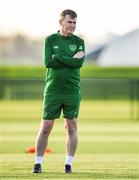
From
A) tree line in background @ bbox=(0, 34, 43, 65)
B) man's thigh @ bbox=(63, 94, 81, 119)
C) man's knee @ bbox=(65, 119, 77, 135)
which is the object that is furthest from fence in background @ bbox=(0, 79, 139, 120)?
tree line in background @ bbox=(0, 34, 43, 65)

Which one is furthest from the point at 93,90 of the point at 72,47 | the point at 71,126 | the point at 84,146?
the point at 72,47

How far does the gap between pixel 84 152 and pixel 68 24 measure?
191 inches

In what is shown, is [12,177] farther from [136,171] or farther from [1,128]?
[1,128]

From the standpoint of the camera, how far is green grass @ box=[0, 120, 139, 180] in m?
12.1

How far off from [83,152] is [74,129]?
4150 mm

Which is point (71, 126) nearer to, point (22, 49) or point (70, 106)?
point (70, 106)

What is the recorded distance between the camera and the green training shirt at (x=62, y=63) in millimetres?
12062

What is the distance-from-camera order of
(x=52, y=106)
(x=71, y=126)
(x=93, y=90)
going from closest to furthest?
(x=52, y=106)
(x=71, y=126)
(x=93, y=90)

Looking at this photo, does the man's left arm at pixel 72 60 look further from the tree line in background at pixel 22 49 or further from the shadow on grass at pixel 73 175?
the tree line in background at pixel 22 49

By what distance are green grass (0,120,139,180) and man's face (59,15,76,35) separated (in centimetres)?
194

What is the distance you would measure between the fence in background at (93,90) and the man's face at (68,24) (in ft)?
57.1

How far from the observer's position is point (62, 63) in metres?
12.1

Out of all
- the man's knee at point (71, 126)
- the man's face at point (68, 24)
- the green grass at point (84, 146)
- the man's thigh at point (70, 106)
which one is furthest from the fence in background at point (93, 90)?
the man's face at point (68, 24)

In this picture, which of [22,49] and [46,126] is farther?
[22,49]
